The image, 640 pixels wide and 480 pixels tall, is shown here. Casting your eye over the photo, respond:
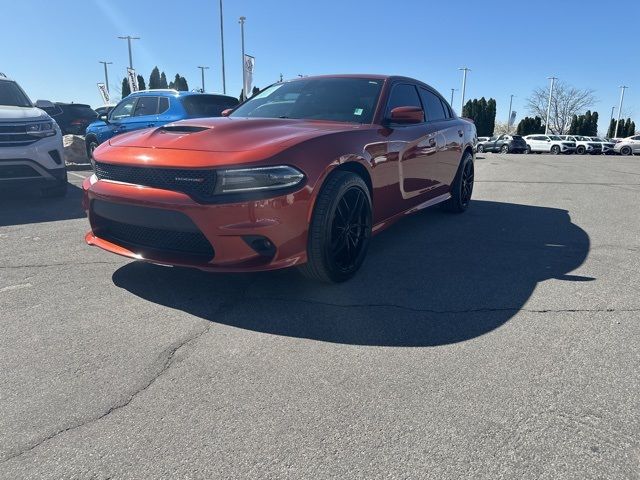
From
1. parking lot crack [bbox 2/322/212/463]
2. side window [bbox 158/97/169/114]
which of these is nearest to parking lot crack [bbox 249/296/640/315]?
parking lot crack [bbox 2/322/212/463]

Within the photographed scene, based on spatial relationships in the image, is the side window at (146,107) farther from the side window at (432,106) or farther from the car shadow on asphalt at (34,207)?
the side window at (432,106)

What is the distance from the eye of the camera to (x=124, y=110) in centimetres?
1000

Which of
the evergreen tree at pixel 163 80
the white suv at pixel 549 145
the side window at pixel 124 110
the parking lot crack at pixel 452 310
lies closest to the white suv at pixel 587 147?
the white suv at pixel 549 145

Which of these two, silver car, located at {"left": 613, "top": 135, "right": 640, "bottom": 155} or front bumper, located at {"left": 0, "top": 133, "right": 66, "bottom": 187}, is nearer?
front bumper, located at {"left": 0, "top": 133, "right": 66, "bottom": 187}

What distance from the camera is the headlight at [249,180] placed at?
2.82 meters

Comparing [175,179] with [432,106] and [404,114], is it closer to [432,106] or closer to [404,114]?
[404,114]

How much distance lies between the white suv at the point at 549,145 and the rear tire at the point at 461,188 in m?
34.2

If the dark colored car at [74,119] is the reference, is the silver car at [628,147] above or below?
below

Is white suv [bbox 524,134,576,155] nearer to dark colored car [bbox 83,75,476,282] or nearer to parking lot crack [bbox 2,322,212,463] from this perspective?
dark colored car [bbox 83,75,476,282]

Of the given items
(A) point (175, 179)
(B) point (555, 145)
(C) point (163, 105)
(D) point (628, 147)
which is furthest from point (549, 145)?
(A) point (175, 179)

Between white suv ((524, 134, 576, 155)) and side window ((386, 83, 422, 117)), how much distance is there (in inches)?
1412

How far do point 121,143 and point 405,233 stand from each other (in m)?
2.97

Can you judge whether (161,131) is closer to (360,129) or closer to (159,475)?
(360,129)

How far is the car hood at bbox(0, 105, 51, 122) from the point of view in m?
5.82
